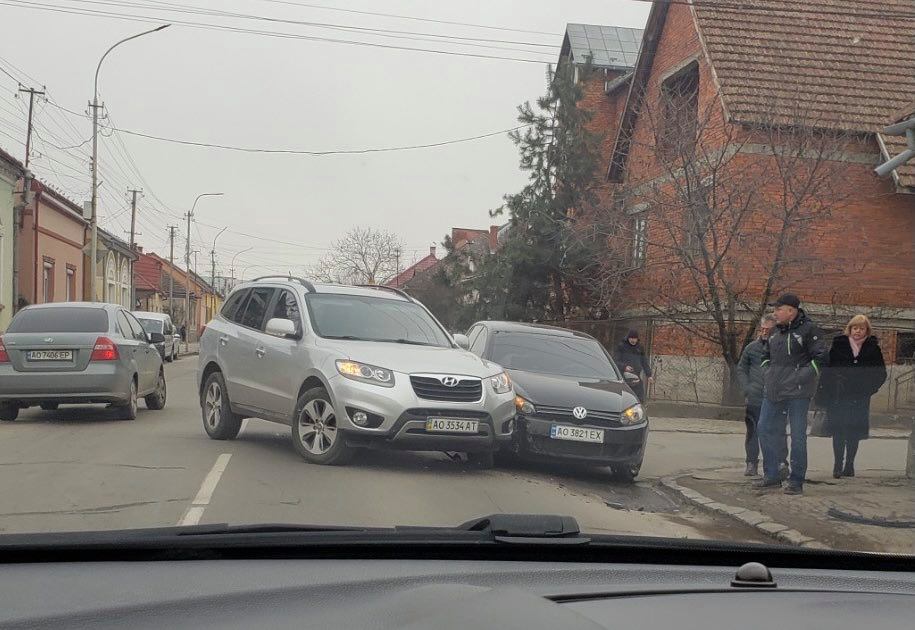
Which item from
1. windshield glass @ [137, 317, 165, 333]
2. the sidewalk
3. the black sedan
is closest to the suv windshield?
the black sedan

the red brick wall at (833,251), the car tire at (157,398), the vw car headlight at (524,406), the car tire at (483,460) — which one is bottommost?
the car tire at (483,460)

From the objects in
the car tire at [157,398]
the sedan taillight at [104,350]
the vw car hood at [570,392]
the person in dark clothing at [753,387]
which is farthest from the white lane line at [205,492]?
the car tire at [157,398]

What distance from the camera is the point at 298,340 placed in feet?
30.2

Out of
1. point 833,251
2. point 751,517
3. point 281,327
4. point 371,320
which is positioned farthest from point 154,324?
point 751,517

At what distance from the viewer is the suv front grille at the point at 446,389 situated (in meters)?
8.37

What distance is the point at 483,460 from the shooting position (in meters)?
9.54

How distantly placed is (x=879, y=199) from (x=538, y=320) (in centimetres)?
856

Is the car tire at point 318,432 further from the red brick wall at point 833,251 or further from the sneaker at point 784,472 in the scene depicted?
the red brick wall at point 833,251

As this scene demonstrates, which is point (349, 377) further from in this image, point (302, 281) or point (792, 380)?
point (792, 380)

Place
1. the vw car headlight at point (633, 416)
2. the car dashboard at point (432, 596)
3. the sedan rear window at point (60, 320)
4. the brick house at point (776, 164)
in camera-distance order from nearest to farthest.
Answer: the car dashboard at point (432, 596), the vw car headlight at point (633, 416), the sedan rear window at point (60, 320), the brick house at point (776, 164)

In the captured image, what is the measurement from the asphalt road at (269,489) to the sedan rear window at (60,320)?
167 centimetres

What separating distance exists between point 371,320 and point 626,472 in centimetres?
303

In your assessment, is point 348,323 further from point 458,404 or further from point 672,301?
point 672,301

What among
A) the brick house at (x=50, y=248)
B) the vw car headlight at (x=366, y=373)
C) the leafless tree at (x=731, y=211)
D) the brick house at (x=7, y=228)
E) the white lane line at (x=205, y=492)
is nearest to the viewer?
the white lane line at (x=205, y=492)
